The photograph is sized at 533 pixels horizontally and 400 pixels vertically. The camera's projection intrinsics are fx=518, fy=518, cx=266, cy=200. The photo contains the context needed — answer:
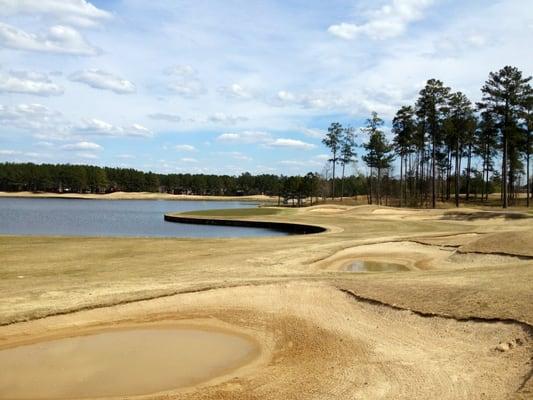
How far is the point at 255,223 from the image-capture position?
48125mm

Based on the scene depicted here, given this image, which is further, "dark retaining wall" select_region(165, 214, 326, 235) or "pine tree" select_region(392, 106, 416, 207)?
"pine tree" select_region(392, 106, 416, 207)

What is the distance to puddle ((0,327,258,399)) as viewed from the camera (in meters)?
8.45

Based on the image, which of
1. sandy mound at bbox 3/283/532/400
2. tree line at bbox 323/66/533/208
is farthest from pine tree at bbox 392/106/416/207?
sandy mound at bbox 3/283/532/400

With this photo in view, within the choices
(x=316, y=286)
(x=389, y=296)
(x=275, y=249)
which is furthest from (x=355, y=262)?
(x=389, y=296)

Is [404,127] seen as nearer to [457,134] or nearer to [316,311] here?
[457,134]

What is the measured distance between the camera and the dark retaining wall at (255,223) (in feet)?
136

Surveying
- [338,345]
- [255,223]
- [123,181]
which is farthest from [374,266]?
[123,181]

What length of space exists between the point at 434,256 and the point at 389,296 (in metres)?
11.1

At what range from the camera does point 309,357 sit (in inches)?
368

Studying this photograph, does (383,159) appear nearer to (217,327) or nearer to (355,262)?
(355,262)

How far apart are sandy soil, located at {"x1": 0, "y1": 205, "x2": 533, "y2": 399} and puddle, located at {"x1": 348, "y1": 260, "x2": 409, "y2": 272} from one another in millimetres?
650

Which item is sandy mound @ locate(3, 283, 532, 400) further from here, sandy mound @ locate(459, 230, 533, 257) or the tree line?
the tree line

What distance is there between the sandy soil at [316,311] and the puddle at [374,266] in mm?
650

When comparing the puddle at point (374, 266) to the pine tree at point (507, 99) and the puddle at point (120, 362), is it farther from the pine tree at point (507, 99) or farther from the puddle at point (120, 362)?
the pine tree at point (507, 99)
